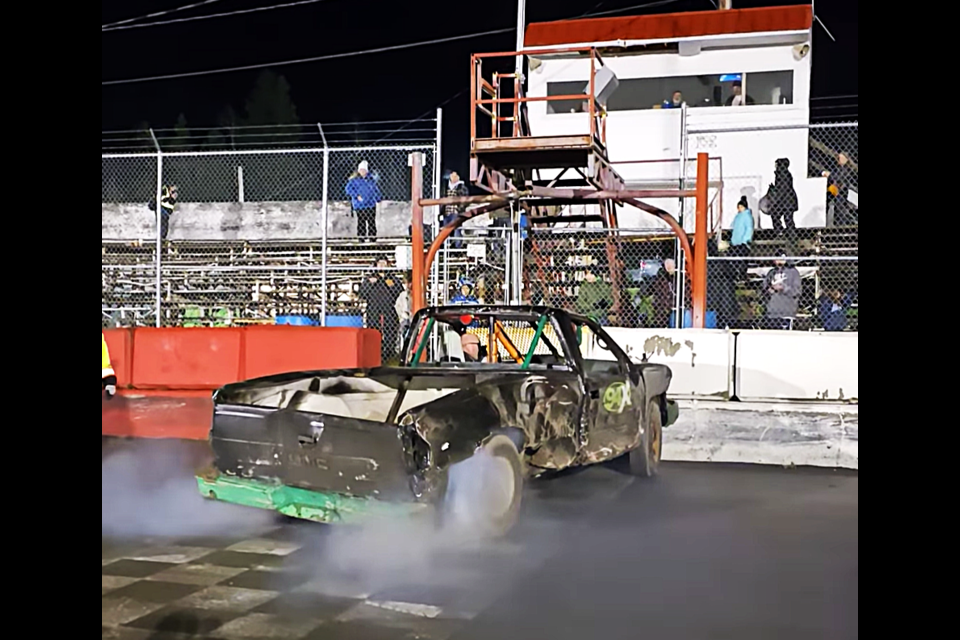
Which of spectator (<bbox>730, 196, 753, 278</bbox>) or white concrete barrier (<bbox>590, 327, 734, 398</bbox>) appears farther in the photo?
spectator (<bbox>730, 196, 753, 278</bbox>)

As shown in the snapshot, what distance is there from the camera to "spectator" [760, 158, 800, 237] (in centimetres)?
1530

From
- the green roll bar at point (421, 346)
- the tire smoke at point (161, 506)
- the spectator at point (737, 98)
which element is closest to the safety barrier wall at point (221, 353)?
the tire smoke at point (161, 506)

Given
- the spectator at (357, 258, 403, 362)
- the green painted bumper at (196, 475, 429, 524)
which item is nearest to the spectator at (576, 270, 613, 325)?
the spectator at (357, 258, 403, 362)

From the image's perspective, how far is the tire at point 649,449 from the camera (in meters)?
7.86

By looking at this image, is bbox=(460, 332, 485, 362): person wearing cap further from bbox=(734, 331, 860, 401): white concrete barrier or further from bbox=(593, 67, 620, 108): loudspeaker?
bbox=(593, 67, 620, 108): loudspeaker

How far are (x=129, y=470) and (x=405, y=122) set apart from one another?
7.37m

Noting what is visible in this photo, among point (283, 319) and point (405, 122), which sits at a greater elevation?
point (405, 122)

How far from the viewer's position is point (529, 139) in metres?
12.0

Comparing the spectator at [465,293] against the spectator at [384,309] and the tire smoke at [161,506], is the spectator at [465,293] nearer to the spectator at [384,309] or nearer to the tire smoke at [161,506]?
the spectator at [384,309]

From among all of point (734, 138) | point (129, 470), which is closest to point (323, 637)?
point (129, 470)

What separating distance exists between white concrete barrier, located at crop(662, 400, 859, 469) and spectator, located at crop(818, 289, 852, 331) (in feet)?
17.2

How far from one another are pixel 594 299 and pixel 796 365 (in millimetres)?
5502

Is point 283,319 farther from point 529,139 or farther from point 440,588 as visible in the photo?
point 440,588
